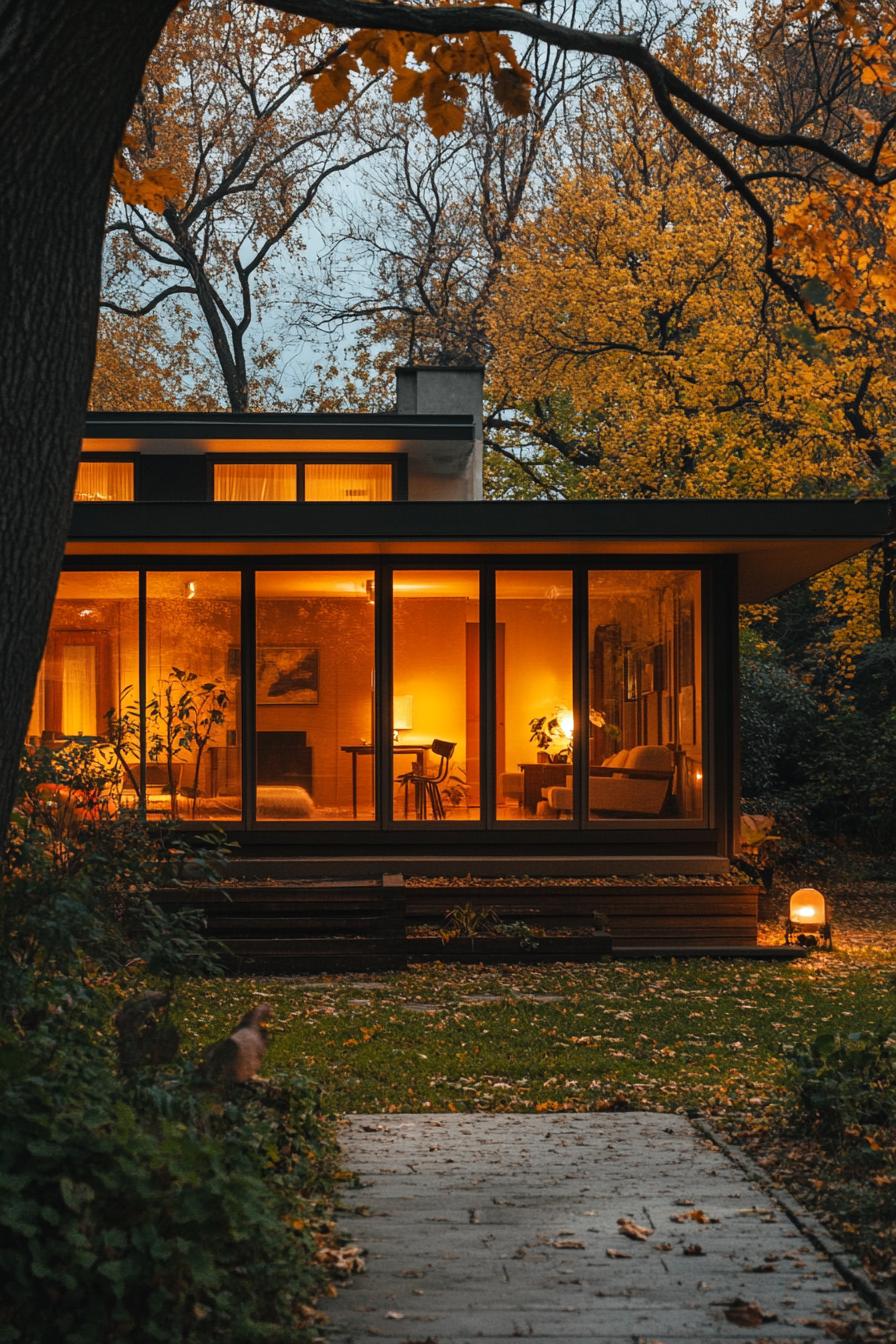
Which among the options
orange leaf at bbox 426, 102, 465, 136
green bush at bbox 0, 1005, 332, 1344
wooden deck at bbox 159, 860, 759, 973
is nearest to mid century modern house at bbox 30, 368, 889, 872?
wooden deck at bbox 159, 860, 759, 973

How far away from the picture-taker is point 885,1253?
3.60 meters

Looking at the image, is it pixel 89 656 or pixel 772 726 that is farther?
pixel 772 726

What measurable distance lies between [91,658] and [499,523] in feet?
12.4

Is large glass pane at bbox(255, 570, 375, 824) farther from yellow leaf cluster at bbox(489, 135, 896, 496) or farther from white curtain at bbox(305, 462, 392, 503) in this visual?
yellow leaf cluster at bbox(489, 135, 896, 496)

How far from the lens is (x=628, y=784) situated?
12.0m

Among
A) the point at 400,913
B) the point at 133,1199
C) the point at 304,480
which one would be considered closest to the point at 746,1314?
the point at 133,1199

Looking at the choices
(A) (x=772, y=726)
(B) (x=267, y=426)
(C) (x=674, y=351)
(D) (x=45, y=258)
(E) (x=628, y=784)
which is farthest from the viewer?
(C) (x=674, y=351)

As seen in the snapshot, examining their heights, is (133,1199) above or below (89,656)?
below

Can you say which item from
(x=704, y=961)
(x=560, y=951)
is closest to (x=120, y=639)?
(x=560, y=951)

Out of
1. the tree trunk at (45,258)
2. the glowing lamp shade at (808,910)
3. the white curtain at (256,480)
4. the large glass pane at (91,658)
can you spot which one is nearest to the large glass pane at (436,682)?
the large glass pane at (91,658)

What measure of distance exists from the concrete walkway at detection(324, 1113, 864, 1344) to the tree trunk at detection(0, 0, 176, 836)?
1.51 m

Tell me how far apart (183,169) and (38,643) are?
75.5 ft

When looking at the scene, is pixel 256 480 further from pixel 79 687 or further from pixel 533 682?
pixel 533 682

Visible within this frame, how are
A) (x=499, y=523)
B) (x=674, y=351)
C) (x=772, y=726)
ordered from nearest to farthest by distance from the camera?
(x=499, y=523) → (x=772, y=726) → (x=674, y=351)
